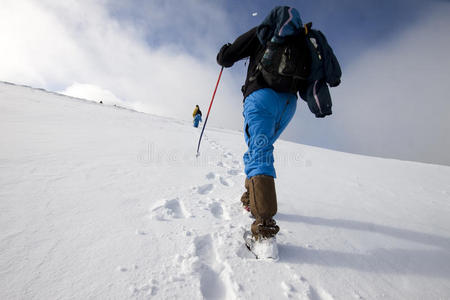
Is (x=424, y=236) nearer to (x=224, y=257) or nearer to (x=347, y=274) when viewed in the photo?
(x=347, y=274)

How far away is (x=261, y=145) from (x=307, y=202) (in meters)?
1.09

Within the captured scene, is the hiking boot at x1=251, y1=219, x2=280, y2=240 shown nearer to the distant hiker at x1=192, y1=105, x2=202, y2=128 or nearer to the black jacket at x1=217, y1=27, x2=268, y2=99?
the black jacket at x1=217, y1=27, x2=268, y2=99

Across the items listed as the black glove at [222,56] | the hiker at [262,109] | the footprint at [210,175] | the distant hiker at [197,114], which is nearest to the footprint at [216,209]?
the hiker at [262,109]

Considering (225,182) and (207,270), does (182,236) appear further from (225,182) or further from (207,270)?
(225,182)

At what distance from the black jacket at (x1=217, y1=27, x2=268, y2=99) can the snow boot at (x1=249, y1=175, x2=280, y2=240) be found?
2.31 ft

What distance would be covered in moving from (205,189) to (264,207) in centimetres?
96

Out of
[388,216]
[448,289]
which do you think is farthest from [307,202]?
[448,289]

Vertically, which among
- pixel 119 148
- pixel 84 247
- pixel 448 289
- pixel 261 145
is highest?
pixel 261 145

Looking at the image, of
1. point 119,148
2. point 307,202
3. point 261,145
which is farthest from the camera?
point 119,148

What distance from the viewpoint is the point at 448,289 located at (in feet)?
3.43

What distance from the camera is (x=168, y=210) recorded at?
1.43 meters

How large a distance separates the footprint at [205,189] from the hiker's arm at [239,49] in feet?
3.97

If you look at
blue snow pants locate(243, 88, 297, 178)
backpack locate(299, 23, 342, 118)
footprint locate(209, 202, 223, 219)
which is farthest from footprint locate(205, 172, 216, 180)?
backpack locate(299, 23, 342, 118)

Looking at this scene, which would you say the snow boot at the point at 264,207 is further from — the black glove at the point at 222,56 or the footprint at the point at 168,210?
the black glove at the point at 222,56
